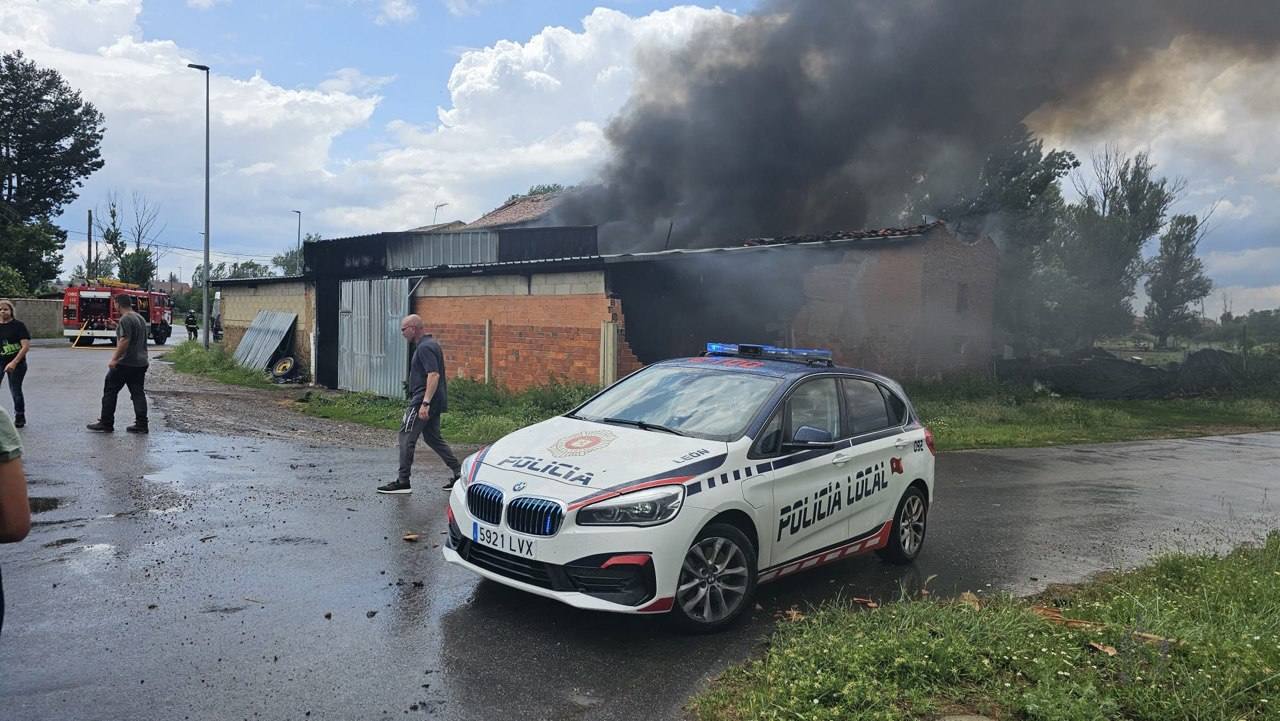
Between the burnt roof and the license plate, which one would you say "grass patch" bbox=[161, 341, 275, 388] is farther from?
the license plate

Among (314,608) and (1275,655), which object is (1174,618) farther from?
(314,608)

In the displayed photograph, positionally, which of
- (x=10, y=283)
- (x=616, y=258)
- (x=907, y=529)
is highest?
(x=10, y=283)

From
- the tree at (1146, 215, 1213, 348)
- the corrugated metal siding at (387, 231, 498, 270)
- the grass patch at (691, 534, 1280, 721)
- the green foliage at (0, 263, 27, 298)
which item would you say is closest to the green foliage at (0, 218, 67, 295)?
the green foliage at (0, 263, 27, 298)

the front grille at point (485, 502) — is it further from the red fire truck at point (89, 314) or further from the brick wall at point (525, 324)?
the red fire truck at point (89, 314)

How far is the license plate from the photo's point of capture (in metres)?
4.46

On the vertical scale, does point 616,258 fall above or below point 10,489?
above

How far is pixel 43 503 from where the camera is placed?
6.93 metres

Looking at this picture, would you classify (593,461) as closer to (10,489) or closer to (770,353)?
(770,353)

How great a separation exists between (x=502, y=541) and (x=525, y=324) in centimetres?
1050

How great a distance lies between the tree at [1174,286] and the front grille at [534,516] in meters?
50.0

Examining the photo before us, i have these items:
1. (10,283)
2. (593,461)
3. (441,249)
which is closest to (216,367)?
(441,249)

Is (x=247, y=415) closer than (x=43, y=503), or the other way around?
(x=43, y=503)

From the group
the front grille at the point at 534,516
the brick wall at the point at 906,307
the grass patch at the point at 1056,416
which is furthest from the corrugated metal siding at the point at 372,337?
the front grille at the point at 534,516

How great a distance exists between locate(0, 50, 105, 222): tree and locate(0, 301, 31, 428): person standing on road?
138ft
